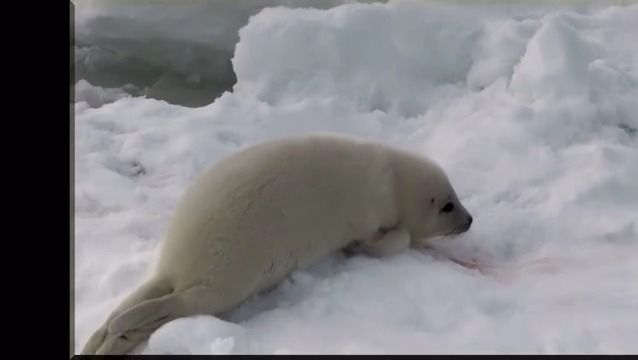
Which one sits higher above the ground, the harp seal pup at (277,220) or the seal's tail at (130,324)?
the harp seal pup at (277,220)

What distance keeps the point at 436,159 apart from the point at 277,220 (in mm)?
1292

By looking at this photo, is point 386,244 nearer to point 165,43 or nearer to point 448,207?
point 448,207

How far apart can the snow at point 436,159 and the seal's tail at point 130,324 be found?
0.07m

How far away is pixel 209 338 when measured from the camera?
1690mm

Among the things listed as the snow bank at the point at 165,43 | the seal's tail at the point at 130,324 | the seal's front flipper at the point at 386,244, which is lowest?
the seal's tail at the point at 130,324

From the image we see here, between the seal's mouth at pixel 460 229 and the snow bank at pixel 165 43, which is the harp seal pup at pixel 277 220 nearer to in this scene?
the seal's mouth at pixel 460 229

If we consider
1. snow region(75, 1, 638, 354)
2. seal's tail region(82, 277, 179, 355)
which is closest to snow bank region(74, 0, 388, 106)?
snow region(75, 1, 638, 354)

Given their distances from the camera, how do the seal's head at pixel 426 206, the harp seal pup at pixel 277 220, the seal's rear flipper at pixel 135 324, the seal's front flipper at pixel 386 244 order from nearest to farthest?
the seal's rear flipper at pixel 135 324 < the harp seal pup at pixel 277 220 < the seal's front flipper at pixel 386 244 < the seal's head at pixel 426 206

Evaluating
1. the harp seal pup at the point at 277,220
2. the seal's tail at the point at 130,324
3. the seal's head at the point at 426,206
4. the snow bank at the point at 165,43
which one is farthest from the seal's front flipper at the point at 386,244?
the snow bank at the point at 165,43

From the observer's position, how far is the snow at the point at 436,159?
72.2 inches
